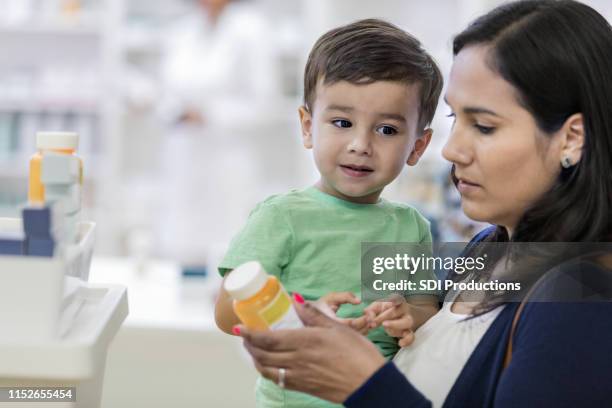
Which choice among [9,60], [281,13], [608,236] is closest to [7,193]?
[9,60]

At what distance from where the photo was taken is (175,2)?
5.55m

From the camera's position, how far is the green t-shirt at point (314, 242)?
4.20 feet

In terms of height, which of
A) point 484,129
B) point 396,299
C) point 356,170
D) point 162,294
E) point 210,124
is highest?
point 484,129

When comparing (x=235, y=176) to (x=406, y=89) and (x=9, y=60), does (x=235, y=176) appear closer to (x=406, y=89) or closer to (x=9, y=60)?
(x=9, y=60)

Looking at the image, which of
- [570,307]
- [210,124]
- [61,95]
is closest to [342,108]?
[570,307]

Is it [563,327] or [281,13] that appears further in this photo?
[281,13]

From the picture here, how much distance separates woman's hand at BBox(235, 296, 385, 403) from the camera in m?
1.00

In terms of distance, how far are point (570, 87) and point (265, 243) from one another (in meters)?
0.50

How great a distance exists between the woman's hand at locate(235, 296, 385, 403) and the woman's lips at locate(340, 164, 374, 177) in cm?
35

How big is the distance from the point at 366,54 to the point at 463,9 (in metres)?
3.03

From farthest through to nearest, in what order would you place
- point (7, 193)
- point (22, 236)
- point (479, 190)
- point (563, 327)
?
point (7, 193)
point (479, 190)
point (563, 327)
point (22, 236)

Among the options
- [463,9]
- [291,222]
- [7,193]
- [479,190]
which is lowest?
[7,193]

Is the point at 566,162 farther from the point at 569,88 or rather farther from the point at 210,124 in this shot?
the point at 210,124

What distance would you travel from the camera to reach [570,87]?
3.49 ft
